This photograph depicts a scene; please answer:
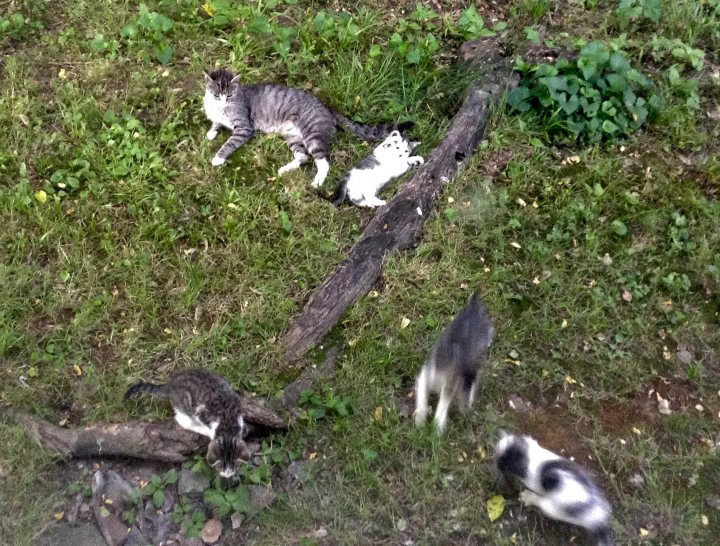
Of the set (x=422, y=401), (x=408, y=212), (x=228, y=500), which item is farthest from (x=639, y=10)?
(x=228, y=500)

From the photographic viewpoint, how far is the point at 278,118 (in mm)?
4641

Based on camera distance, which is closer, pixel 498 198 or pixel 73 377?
pixel 73 377

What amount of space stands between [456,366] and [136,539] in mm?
1717

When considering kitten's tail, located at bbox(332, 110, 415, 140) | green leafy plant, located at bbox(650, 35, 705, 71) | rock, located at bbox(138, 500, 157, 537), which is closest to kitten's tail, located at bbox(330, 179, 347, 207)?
kitten's tail, located at bbox(332, 110, 415, 140)

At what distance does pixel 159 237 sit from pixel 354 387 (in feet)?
5.15

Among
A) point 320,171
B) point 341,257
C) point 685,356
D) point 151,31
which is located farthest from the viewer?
point 151,31

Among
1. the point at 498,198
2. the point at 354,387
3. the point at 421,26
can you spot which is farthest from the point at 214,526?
the point at 421,26

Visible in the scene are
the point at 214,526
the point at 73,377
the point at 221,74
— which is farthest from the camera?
the point at 221,74

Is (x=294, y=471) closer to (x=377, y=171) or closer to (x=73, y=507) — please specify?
(x=73, y=507)

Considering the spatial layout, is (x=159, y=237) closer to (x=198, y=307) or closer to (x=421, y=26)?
(x=198, y=307)

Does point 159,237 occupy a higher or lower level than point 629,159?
lower

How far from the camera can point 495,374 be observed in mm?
3645

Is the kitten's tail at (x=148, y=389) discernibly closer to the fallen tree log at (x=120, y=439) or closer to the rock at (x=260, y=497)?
the fallen tree log at (x=120, y=439)

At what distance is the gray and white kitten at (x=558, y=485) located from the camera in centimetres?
283
